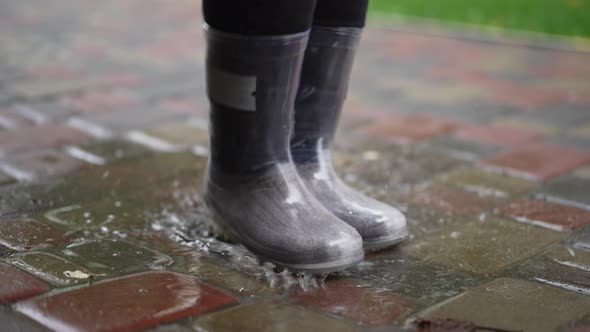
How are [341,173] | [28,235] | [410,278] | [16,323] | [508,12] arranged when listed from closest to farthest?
[16,323] < [410,278] < [28,235] < [341,173] < [508,12]

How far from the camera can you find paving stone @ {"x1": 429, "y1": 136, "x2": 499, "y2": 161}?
2.11 meters

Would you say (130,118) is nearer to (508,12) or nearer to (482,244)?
(482,244)

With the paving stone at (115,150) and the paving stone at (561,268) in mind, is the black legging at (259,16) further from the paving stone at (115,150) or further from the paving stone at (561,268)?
the paving stone at (115,150)

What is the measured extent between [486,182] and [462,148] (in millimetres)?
280

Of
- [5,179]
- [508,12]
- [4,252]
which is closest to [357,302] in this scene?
[4,252]

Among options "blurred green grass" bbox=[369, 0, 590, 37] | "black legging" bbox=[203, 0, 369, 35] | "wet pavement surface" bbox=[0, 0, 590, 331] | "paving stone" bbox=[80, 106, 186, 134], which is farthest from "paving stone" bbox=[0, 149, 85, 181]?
"blurred green grass" bbox=[369, 0, 590, 37]

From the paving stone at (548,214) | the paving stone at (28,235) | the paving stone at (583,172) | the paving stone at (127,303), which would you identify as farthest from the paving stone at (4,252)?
the paving stone at (583,172)

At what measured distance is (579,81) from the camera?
117 inches

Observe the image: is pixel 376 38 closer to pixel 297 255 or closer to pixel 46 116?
pixel 46 116

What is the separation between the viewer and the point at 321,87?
5.02 ft

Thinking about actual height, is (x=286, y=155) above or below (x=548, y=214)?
above

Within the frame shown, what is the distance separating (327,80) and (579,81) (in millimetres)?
1709

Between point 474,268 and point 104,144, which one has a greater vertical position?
point 474,268

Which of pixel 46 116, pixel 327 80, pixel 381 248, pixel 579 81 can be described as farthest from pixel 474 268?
pixel 579 81
